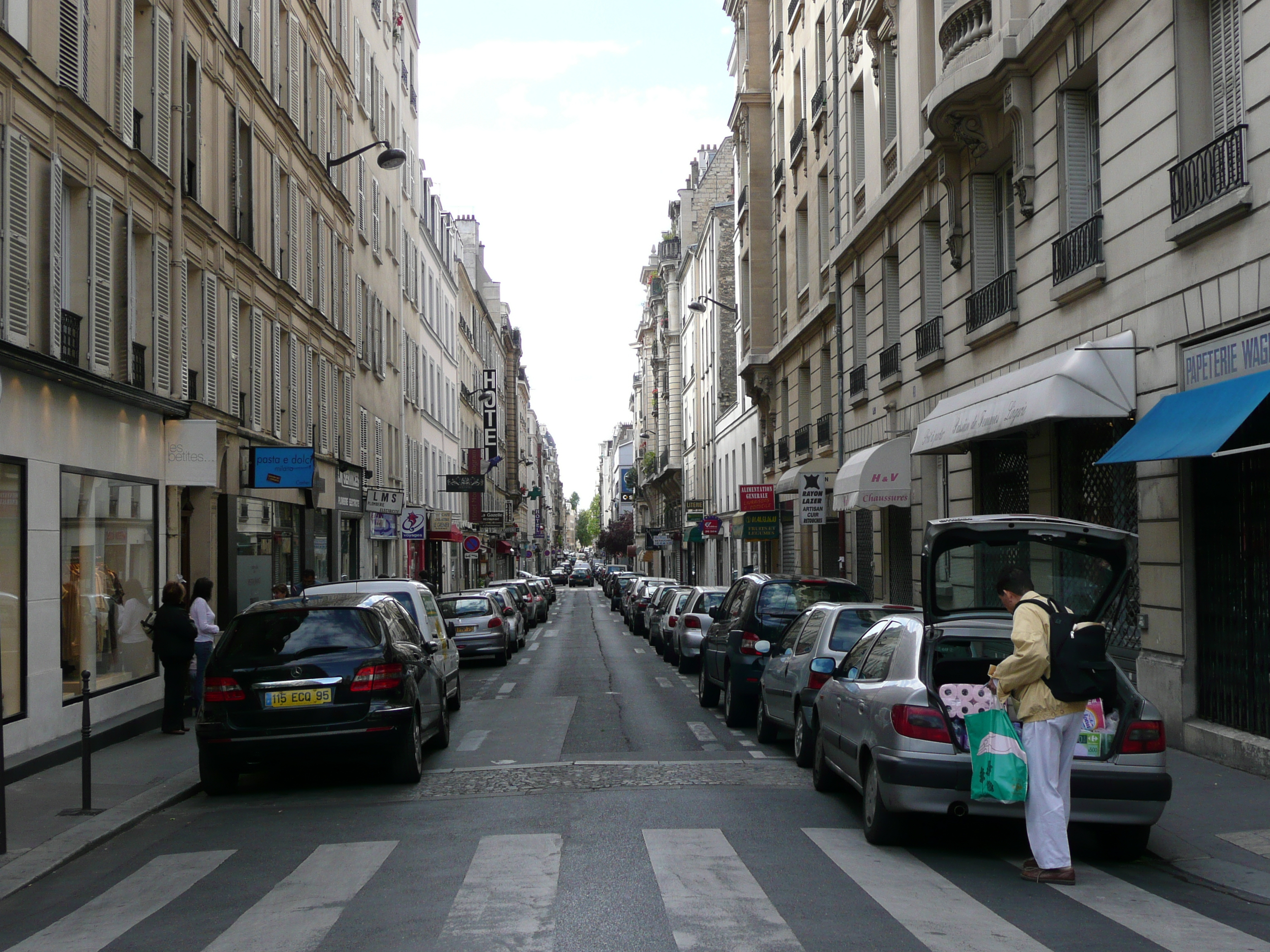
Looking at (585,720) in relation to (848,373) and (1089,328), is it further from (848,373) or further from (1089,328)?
(848,373)

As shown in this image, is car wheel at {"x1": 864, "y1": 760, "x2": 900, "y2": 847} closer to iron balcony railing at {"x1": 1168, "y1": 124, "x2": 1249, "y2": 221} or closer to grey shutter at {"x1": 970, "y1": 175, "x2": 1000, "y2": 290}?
iron balcony railing at {"x1": 1168, "y1": 124, "x2": 1249, "y2": 221}

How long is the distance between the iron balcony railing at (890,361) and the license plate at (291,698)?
15.1 meters

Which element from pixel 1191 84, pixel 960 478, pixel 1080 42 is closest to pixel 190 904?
pixel 1191 84

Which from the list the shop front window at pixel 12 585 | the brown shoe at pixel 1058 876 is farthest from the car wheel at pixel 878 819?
the shop front window at pixel 12 585

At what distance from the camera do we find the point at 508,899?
22.3 ft

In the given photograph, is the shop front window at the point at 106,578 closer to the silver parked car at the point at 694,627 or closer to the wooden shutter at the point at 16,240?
the wooden shutter at the point at 16,240

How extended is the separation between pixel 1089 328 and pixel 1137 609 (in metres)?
3.21

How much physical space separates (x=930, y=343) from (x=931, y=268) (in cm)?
132

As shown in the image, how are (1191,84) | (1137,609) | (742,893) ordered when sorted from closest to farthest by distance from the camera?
(742,893)
(1191,84)
(1137,609)

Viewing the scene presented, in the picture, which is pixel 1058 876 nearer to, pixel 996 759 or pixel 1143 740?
pixel 996 759

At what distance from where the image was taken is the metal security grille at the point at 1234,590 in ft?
35.1

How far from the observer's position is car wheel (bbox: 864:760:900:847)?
26.3 ft

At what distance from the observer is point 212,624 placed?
1573 centimetres

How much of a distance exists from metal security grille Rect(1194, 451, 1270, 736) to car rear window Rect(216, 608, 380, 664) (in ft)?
24.3
